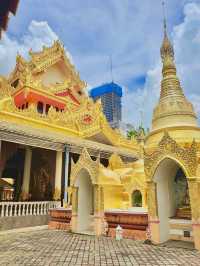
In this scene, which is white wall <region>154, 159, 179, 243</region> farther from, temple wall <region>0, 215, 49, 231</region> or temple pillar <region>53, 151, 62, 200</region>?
temple pillar <region>53, 151, 62, 200</region>

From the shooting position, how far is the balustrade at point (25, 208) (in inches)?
412

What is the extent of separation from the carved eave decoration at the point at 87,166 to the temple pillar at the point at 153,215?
2498mm

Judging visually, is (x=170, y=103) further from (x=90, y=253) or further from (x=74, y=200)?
(x=90, y=253)

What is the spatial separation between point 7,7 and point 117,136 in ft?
49.6

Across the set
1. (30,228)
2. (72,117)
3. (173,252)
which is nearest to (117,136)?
(72,117)

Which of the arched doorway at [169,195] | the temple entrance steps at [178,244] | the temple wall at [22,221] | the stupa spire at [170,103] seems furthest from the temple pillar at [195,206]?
the temple wall at [22,221]

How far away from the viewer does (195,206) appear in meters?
6.72

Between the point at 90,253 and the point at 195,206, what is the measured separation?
125 inches

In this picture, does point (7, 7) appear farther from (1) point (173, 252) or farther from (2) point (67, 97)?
(2) point (67, 97)

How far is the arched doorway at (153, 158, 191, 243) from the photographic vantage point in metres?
7.81

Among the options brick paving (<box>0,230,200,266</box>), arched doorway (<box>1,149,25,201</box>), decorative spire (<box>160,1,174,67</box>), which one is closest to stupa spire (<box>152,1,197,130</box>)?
decorative spire (<box>160,1,174,67</box>)

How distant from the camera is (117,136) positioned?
18.2 metres

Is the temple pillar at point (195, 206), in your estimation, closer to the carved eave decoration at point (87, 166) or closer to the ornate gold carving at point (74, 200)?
the carved eave decoration at point (87, 166)

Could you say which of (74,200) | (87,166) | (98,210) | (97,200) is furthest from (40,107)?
(98,210)
